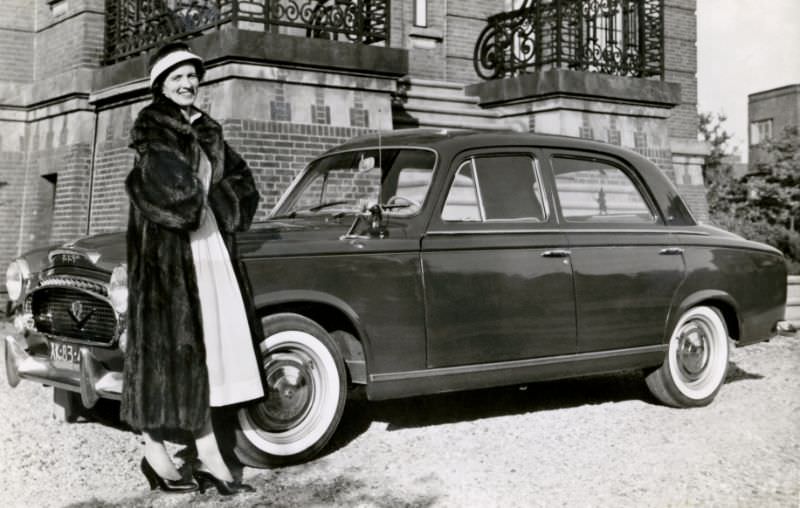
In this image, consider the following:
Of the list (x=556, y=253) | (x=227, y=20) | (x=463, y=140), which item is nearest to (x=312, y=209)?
(x=463, y=140)

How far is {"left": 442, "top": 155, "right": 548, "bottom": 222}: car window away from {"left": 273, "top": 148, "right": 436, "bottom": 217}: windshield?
20 centimetres

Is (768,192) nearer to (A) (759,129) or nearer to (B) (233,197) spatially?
(A) (759,129)

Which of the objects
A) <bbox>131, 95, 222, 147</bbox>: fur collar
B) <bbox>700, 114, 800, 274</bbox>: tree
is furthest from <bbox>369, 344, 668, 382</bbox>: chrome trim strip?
<bbox>700, 114, 800, 274</bbox>: tree

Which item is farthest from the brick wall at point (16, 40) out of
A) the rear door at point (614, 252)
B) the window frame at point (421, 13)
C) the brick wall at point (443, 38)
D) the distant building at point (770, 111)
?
the distant building at point (770, 111)

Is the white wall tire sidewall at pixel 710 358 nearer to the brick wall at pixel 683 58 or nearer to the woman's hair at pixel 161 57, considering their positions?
the woman's hair at pixel 161 57

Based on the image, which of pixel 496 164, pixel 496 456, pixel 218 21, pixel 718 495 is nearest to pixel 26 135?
pixel 218 21

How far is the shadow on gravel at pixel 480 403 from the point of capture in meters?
6.02

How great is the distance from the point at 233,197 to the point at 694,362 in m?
3.61

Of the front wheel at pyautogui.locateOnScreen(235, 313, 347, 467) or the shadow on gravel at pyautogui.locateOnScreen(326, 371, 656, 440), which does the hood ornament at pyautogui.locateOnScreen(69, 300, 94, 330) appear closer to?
the front wheel at pyautogui.locateOnScreen(235, 313, 347, 467)

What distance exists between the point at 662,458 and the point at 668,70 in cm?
1118

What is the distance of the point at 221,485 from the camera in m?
4.41

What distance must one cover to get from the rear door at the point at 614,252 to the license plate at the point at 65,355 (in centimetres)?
291

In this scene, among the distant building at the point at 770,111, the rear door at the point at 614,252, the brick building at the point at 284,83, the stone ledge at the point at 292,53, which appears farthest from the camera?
the distant building at the point at 770,111

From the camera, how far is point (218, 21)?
365 inches
